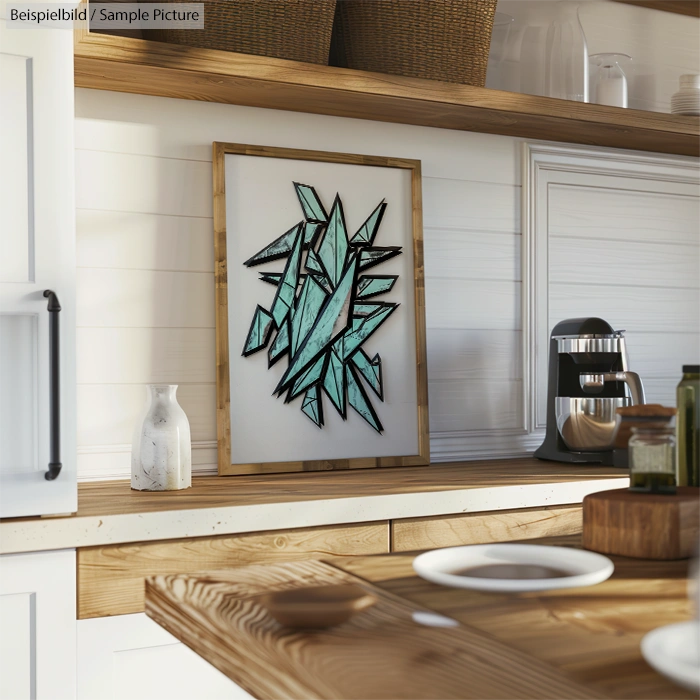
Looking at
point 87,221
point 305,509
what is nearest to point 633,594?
point 305,509

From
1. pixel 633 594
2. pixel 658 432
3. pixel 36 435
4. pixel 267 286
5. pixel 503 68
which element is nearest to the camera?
pixel 633 594

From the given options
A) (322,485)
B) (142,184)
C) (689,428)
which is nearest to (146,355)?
(142,184)

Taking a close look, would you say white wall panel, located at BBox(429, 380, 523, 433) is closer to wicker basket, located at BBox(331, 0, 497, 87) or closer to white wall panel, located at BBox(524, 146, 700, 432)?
white wall panel, located at BBox(524, 146, 700, 432)

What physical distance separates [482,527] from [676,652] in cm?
125

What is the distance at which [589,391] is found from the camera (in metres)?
2.18

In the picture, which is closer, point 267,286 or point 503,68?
point 267,286

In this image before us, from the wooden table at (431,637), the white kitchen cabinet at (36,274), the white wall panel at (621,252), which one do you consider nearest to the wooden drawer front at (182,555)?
the white kitchen cabinet at (36,274)

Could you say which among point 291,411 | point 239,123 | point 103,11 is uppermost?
point 103,11

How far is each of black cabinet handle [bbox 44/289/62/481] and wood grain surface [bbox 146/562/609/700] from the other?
0.76 meters

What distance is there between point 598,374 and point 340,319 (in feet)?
2.21

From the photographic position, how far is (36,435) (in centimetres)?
149

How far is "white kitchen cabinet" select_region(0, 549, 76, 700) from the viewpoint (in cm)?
142

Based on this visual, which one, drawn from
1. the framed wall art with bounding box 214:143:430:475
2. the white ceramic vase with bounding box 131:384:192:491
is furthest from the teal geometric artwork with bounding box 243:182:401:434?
the white ceramic vase with bounding box 131:384:192:491

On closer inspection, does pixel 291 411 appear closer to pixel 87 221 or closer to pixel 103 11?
pixel 87 221
